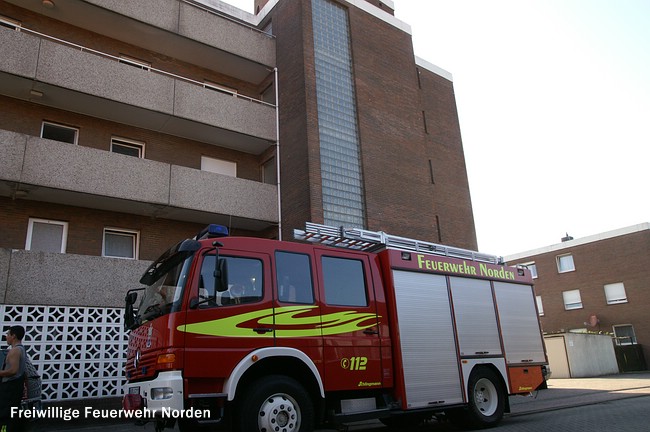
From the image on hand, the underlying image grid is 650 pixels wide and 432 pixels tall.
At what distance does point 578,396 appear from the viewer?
14359mm

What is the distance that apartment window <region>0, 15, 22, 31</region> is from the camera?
14.0 m

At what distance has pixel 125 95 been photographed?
47.3 feet

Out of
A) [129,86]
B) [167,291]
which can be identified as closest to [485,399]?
[167,291]

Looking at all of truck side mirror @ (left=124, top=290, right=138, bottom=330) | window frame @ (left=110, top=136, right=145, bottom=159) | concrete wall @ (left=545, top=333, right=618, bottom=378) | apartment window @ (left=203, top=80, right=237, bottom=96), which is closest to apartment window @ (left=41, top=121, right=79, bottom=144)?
window frame @ (left=110, top=136, right=145, bottom=159)

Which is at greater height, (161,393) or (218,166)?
(218,166)

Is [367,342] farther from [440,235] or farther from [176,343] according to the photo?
[440,235]

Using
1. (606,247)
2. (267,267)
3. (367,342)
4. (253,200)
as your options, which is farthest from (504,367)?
(606,247)

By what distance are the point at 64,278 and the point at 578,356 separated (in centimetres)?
2180

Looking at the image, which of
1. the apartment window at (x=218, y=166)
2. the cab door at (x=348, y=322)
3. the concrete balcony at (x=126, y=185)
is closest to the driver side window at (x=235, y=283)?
the cab door at (x=348, y=322)

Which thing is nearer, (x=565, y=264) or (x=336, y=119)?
(x=336, y=119)

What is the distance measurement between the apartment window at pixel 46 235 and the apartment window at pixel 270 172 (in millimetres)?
6451

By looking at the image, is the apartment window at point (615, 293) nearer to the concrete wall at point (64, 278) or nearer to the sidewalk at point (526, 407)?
the sidewalk at point (526, 407)

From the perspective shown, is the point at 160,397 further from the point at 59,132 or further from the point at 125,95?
the point at 59,132

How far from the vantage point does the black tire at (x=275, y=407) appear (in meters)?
6.13
